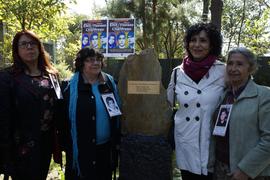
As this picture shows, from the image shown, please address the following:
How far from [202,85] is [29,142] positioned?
5.39 ft

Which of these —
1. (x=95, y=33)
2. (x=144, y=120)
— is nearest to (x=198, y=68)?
(x=144, y=120)

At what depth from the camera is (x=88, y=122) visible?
353 cm

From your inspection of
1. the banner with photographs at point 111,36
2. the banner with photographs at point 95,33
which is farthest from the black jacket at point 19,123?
the banner with photographs at point 95,33

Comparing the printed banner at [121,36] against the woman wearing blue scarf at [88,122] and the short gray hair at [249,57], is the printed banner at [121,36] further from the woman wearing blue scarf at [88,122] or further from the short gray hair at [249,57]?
the short gray hair at [249,57]

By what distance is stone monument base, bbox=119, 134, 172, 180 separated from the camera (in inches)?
151

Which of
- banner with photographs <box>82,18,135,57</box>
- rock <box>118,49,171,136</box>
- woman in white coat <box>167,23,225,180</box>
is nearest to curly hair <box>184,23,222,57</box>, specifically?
woman in white coat <box>167,23,225,180</box>

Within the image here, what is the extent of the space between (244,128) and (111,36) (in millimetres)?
9562

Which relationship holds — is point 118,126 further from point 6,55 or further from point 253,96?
point 6,55

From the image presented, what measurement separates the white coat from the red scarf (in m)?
0.03

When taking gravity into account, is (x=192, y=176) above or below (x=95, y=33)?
below

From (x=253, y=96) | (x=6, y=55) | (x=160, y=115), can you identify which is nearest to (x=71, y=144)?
(x=160, y=115)

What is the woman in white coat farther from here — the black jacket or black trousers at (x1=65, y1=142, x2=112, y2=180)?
the black jacket

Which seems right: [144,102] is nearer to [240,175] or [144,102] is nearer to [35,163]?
[35,163]

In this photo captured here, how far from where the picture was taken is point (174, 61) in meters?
15.2
